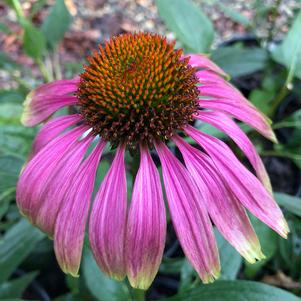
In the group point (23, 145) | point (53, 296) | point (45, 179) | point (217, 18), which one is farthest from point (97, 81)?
point (217, 18)

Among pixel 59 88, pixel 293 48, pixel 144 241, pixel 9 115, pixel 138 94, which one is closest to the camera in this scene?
pixel 144 241

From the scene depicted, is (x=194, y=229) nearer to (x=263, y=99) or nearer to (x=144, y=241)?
(x=144, y=241)

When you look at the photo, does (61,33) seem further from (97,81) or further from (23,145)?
(97,81)

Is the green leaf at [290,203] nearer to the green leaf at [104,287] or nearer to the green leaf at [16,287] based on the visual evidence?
the green leaf at [104,287]

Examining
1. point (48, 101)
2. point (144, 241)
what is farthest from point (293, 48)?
point (144, 241)

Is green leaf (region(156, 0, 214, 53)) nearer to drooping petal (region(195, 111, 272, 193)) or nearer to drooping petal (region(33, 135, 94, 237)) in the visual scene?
drooping petal (region(195, 111, 272, 193))

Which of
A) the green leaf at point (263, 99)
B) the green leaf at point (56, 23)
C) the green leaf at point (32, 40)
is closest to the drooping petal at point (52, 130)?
the green leaf at point (32, 40)
